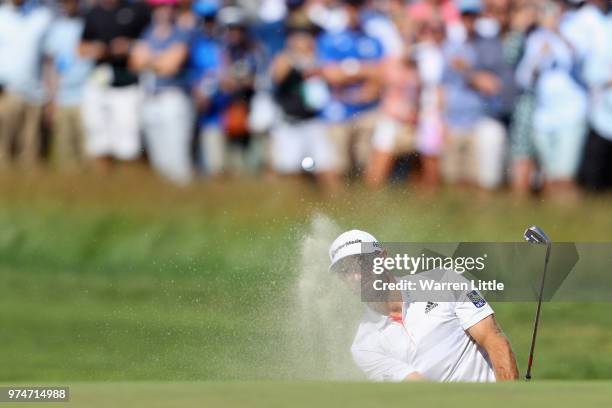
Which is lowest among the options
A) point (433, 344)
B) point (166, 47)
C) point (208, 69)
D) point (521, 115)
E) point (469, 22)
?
point (521, 115)

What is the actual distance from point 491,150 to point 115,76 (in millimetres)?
2851

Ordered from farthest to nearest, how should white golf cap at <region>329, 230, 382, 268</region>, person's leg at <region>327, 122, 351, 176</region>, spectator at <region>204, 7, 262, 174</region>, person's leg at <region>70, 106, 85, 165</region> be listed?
person's leg at <region>70, 106, 85, 165</region>
spectator at <region>204, 7, 262, 174</region>
person's leg at <region>327, 122, 351, 176</region>
white golf cap at <region>329, 230, 382, 268</region>

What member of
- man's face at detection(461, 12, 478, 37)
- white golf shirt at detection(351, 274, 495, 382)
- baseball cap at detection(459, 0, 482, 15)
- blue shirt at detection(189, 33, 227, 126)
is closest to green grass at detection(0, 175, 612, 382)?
blue shirt at detection(189, 33, 227, 126)

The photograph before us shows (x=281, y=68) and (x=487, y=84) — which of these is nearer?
(x=487, y=84)

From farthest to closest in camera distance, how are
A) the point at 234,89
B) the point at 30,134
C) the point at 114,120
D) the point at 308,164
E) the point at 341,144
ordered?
the point at 30,134
the point at 114,120
the point at 234,89
the point at 341,144
the point at 308,164

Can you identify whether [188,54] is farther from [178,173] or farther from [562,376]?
[562,376]

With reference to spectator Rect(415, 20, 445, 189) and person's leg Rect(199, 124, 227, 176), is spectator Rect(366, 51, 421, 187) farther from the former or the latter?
person's leg Rect(199, 124, 227, 176)

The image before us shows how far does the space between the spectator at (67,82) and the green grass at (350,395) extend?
6397 mm

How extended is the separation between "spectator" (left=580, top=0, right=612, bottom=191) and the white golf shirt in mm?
5238

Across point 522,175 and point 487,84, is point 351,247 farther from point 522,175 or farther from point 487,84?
point 487,84

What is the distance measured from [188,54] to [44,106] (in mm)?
1263

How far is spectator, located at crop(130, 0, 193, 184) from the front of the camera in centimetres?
1119

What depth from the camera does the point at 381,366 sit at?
5719 millimetres

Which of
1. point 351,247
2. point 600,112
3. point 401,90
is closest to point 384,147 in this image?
point 401,90
